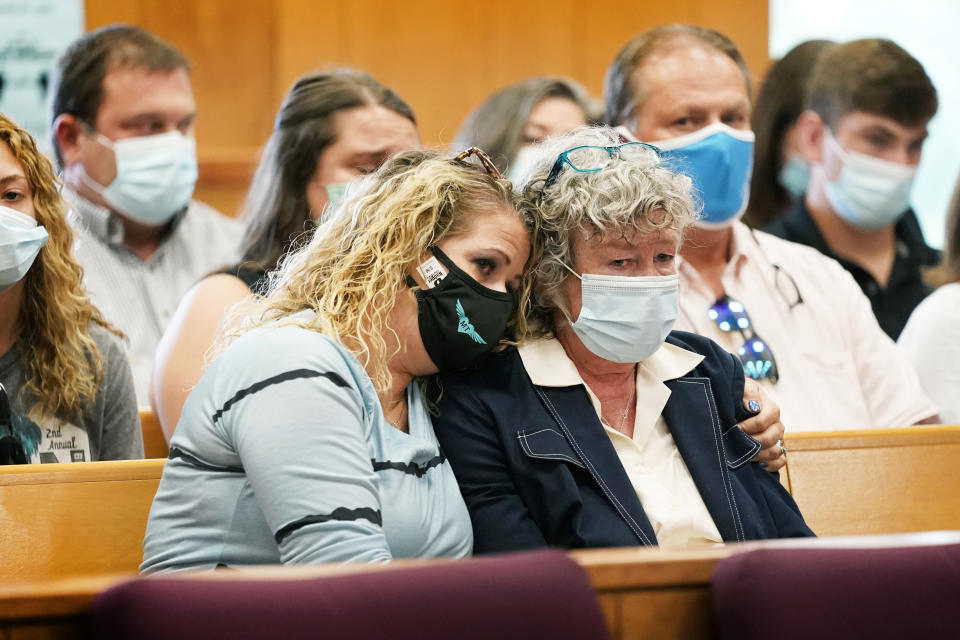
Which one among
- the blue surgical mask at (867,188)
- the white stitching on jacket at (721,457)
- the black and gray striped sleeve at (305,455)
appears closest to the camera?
the black and gray striped sleeve at (305,455)

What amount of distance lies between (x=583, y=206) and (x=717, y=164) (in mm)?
951

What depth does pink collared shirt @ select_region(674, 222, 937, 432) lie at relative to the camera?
273 cm

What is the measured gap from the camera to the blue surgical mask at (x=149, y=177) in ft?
11.0

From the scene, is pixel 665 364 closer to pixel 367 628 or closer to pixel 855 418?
pixel 855 418

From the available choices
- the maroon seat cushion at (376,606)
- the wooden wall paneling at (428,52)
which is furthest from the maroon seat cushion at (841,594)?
the wooden wall paneling at (428,52)

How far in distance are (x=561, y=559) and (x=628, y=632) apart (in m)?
0.16

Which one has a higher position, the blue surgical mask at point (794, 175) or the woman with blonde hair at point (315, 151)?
the woman with blonde hair at point (315, 151)

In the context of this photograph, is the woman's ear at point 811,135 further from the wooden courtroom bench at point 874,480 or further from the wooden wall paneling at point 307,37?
the wooden wall paneling at point 307,37

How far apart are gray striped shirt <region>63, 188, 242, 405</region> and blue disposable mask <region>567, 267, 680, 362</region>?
58.5 inches

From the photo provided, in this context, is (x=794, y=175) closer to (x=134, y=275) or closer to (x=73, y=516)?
(x=134, y=275)

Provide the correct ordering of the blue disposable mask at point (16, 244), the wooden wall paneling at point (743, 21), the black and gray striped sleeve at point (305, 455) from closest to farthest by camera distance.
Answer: the black and gray striped sleeve at point (305, 455)
the blue disposable mask at point (16, 244)
the wooden wall paneling at point (743, 21)

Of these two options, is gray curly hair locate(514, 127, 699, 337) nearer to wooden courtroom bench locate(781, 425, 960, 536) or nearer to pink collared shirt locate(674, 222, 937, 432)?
wooden courtroom bench locate(781, 425, 960, 536)

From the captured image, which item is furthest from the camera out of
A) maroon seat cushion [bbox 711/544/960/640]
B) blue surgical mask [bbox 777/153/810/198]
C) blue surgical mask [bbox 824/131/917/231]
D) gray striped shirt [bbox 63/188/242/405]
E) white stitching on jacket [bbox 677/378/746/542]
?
blue surgical mask [bbox 777/153/810/198]

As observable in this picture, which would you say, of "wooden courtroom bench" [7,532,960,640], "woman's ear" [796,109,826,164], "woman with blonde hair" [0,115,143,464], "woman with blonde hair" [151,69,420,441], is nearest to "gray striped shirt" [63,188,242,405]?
"woman with blonde hair" [151,69,420,441]
